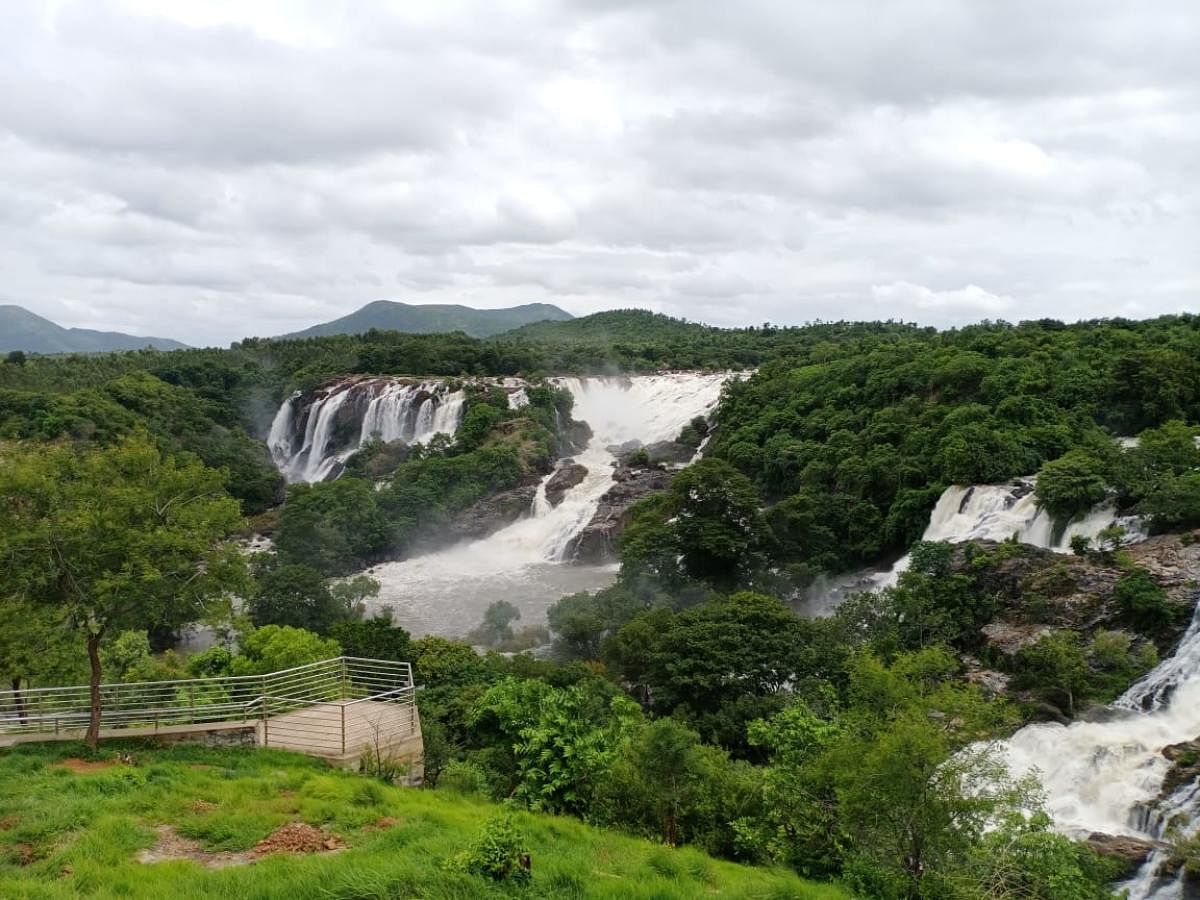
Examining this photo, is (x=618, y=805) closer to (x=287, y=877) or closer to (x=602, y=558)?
(x=287, y=877)

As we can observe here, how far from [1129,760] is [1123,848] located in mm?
2186

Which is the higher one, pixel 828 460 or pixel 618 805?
pixel 828 460

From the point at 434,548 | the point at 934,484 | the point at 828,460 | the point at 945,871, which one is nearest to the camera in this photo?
the point at 945,871

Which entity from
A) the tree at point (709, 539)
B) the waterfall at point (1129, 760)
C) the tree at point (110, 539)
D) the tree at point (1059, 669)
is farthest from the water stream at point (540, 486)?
the tree at point (110, 539)

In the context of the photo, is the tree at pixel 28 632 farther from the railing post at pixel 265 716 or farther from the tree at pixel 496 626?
the tree at pixel 496 626

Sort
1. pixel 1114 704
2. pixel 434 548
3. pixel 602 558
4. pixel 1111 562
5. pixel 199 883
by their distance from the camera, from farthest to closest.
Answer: pixel 434 548 → pixel 602 558 → pixel 1111 562 → pixel 1114 704 → pixel 199 883

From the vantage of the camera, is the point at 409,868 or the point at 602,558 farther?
the point at 602,558

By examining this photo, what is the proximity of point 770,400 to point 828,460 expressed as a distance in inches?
407

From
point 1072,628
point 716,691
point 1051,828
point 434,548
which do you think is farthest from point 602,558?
point 1051,828

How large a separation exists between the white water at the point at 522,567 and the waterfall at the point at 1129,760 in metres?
16.4

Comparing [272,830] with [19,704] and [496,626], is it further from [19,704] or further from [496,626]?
[496,626]

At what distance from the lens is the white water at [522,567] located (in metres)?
29.5

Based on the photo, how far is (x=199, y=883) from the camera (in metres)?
6.38

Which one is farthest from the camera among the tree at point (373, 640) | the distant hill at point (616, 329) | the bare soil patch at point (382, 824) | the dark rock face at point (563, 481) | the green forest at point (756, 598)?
the distant hill at point (616, 329)
